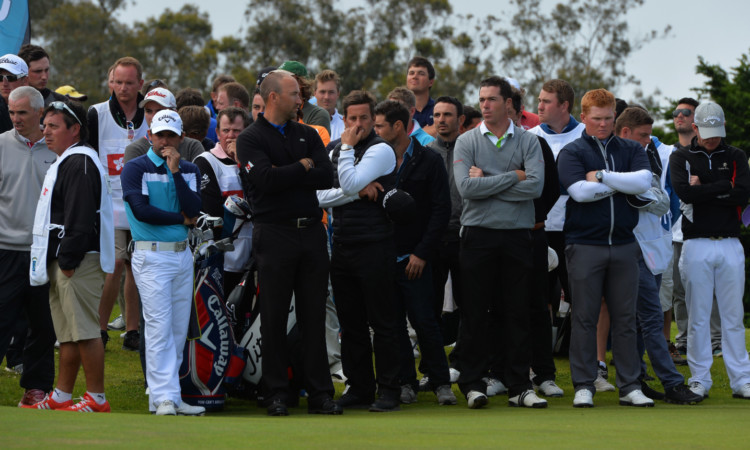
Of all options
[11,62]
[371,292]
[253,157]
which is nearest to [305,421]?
[371,292]

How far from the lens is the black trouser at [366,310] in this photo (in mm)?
7789

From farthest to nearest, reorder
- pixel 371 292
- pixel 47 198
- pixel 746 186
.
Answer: pixel 746 186 → pixel 371 292 → pixel 47 198

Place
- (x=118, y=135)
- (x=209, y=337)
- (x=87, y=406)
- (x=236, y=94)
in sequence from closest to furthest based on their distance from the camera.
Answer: (x=87, y=406) < (x=209, y=337) < (x=118, y=135) < (x=236, y=94)

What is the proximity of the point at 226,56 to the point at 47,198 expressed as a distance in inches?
1519

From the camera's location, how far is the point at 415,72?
38.6 ft

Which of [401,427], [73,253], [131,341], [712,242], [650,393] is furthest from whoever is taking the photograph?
[131,341]

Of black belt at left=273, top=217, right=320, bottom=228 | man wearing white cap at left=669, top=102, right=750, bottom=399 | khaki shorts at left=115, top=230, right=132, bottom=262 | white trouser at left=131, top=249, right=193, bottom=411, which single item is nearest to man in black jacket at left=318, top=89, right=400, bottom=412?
black belt at left=273, top=217, right=320, bottom=228

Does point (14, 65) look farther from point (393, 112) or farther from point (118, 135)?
point (393, 112)

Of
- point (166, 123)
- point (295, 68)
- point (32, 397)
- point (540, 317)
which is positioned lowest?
point (32, 397)

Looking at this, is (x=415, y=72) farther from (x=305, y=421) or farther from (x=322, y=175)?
(x=305, y=421)

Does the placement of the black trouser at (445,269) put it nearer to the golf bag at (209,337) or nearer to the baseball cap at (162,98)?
the golf bag at (209,337)

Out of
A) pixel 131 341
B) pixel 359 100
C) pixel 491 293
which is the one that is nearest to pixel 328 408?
pixel 491 293

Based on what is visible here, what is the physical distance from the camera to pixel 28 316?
788 cm

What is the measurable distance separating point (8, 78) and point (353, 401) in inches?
157
